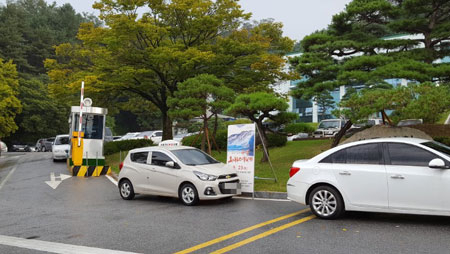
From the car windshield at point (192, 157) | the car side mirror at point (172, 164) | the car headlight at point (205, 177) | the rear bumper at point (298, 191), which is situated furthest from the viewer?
the car windshield at point (192, 157)

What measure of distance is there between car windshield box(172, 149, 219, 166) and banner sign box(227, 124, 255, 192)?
87cm

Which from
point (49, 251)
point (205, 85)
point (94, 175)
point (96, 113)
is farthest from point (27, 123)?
point (49, 251)

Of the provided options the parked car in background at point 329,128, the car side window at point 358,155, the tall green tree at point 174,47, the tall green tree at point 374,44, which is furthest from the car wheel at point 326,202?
the parked car in background at point 329,128

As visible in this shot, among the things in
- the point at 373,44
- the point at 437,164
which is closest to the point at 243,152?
the point at 437,164

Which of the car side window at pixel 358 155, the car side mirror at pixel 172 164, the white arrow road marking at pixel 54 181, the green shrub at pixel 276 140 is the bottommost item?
the white arrow road marking at pixel 54 181

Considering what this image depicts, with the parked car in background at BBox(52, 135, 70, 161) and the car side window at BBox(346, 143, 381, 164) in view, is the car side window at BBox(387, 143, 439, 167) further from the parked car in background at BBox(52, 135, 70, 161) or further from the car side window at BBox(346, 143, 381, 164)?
the parked car in background at BBox(52, 135, 70, 161)

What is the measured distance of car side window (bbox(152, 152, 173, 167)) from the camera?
10.6 m

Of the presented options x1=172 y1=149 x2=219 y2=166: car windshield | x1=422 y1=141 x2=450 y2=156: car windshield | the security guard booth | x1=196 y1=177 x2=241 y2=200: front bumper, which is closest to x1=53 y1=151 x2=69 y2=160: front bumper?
the security guard booth

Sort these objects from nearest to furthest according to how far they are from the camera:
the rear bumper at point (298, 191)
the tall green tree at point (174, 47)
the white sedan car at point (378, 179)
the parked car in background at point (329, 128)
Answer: the white sedan car at point (378, 179) → the rear bumper at point (298, 191) → the tall green tree at point (174, 47) → the parked car in background at point (329, 128)

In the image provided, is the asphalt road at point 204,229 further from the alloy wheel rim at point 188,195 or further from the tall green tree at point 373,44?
the tall green tree at point 373,44

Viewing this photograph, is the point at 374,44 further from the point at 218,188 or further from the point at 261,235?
the point at 261,235

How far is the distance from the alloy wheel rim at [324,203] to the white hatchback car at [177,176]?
2.79m

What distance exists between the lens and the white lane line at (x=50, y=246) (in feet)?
19.0

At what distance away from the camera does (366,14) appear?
1661 centimetres
